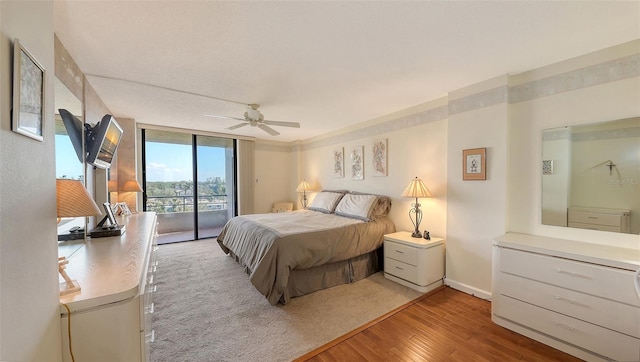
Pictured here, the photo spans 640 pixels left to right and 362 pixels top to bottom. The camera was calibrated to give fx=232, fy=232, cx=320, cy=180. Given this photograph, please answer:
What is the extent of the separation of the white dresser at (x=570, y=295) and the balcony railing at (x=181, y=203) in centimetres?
530

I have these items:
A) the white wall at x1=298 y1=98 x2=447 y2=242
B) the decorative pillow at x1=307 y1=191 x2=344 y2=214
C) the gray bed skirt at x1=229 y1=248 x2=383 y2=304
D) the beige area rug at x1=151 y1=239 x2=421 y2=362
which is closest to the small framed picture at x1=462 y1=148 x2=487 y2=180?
the white wall at x1=298 y1=98 x2=447 y2=242

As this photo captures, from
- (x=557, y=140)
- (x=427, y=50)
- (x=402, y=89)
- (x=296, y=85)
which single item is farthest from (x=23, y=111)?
(x=557, y=140)

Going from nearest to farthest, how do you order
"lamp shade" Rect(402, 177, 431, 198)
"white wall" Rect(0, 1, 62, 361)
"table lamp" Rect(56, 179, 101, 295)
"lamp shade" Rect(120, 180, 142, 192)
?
1. "white wall" Rect(0, 1, 62, 361)
2. "table lamp" Rect(56, 179, 101, 295)
3. "lamp shade" Rect(402, 177, 431, 198)
4. "lamp shade" Rect(120, 180, 142, 192)

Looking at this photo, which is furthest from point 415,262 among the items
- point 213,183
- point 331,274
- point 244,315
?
point 213,183

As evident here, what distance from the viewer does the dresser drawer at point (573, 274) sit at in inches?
61.0

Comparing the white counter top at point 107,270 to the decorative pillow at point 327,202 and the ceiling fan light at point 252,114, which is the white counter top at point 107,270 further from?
the decorative pillow at point 327,202

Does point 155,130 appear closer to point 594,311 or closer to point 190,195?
point 190,195

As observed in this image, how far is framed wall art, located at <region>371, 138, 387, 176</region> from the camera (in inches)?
150

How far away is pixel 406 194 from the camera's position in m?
3.03

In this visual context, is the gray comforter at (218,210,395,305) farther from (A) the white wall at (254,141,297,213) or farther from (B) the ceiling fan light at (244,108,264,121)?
(A) the white wall at (254,141,297,213)

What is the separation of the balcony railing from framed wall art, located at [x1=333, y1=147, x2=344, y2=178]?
279 centimetres

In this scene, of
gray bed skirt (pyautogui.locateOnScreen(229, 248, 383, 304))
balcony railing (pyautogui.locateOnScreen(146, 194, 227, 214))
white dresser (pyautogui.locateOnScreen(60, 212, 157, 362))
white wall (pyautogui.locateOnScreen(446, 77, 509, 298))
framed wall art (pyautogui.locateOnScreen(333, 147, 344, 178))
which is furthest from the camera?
balcony railing (pyautogui.locateOnScreen(146, 194, 227, 214))

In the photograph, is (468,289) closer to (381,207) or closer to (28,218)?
(381,207)

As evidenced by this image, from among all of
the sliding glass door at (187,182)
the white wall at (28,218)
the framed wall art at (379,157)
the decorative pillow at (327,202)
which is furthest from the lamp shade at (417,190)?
the sliding glass door at (187,182)
